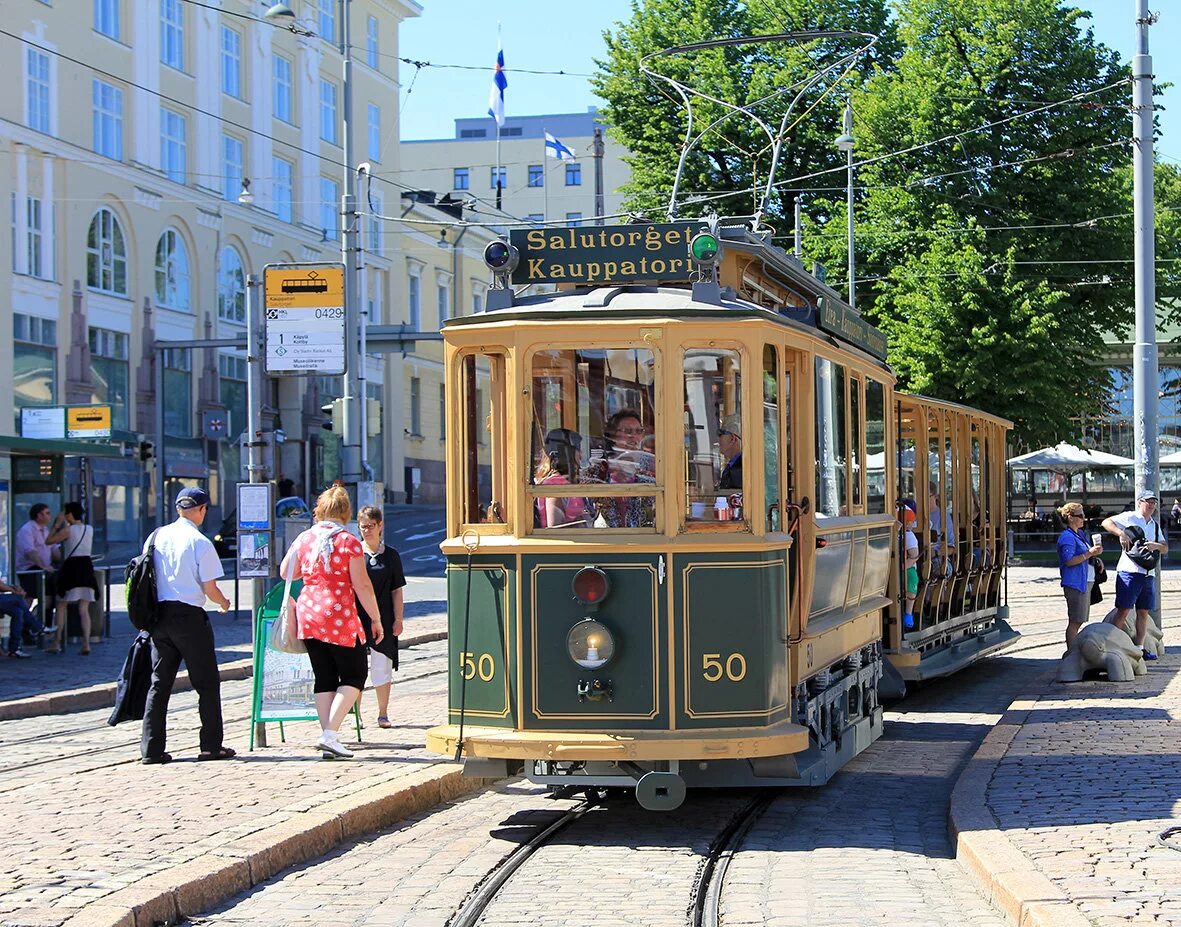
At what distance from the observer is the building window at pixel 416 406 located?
6512 cm

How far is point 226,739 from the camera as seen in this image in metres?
12.6

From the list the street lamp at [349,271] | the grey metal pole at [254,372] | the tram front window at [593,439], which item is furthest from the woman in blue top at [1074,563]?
the street lamp at [349,271]

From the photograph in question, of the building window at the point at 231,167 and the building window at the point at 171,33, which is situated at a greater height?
the building window at the point at 171,33

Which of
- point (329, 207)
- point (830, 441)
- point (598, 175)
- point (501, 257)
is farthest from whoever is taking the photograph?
point (329, 207)

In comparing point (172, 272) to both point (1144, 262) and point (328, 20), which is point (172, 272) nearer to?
point (328, 20)

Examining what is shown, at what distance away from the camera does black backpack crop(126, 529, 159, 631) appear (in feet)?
34.6

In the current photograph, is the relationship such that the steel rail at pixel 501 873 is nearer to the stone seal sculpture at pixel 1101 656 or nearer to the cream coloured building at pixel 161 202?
the stone seal sculpture at pixel 1101 656

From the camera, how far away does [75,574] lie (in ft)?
64.2

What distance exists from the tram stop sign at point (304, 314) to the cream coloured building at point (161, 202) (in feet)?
56.8

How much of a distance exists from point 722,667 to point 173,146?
40.6 meters

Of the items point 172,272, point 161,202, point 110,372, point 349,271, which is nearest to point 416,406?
point 172,272

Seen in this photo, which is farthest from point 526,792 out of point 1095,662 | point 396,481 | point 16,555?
→ point 396,481

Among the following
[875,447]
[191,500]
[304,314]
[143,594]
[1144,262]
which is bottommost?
[143,594]

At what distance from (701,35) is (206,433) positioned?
56.3 feet
